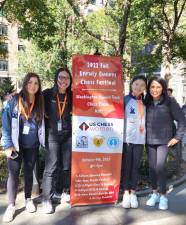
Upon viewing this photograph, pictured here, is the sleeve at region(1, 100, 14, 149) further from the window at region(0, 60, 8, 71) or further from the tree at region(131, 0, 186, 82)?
the window at region(0, 60, 8, 71)

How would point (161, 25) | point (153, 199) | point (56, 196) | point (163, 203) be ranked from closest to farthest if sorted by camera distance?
point (163, 203), point (153, 199), point (56, 196), point (161, 25)

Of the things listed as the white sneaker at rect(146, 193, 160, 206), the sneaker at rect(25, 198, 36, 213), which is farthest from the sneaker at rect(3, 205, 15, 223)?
the white sneaker at rect(146, 193, 160, 206)

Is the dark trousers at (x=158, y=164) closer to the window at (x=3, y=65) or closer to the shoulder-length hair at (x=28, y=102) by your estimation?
the shoulder-length hair at (x=28, y=102)

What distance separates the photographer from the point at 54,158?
215 inches

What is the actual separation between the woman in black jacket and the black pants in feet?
3.95

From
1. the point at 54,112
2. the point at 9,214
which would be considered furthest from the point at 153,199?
the point at 9,214

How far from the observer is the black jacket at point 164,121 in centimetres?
553

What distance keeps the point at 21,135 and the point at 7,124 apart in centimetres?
25

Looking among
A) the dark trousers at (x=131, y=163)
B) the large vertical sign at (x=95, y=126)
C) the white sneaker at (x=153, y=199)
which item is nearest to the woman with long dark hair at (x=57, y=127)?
the large vertical sign at (x=95, y=126)

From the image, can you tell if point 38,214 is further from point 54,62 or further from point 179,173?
point 54,62

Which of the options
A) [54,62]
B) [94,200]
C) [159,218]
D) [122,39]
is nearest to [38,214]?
[94,200]

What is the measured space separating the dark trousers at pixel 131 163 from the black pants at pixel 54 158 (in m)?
0.83

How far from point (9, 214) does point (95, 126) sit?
1.67 metres

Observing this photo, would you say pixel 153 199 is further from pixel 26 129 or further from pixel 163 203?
pixel 26 129
